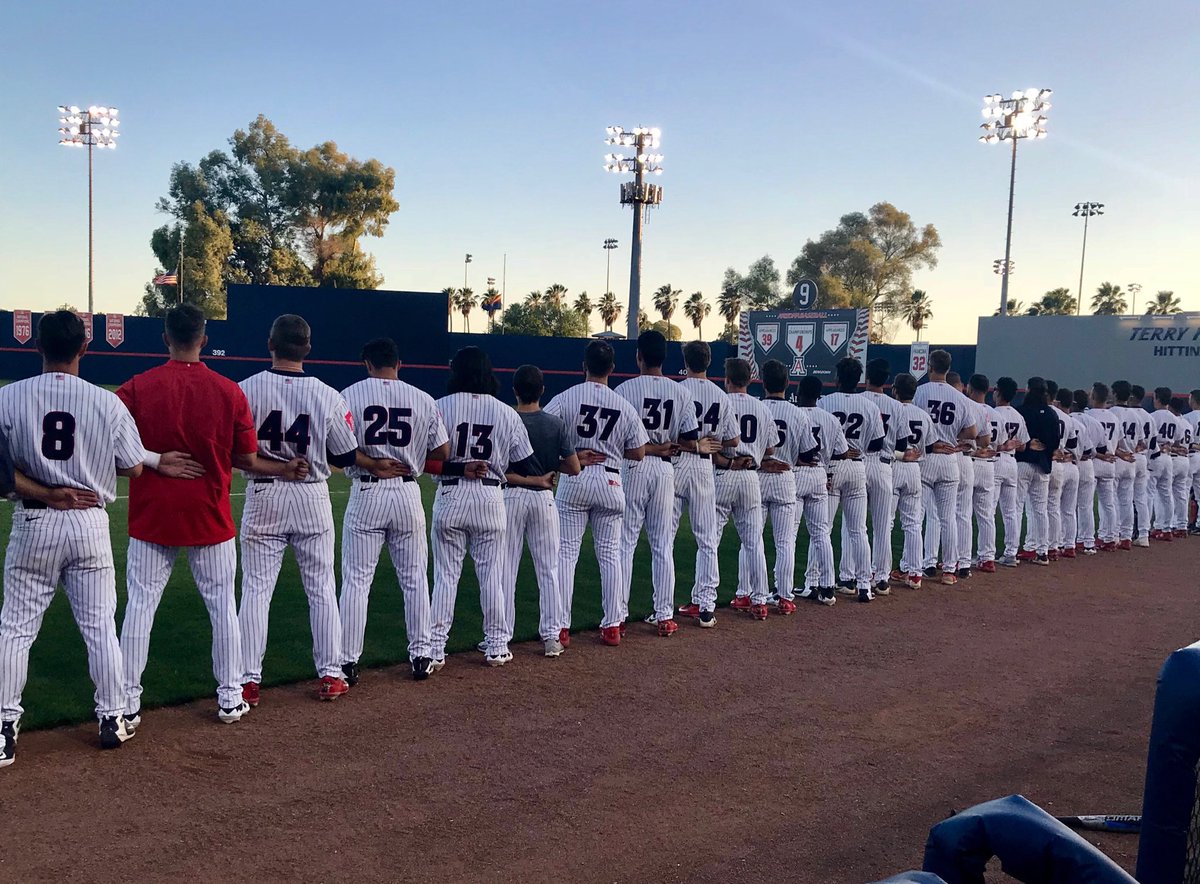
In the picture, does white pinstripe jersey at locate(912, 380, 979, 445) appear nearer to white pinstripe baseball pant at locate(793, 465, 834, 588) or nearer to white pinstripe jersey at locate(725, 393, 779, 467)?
white pinstripe baseball pant at locate(793, 465, 834, 588)

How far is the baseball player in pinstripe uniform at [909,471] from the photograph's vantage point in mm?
9953

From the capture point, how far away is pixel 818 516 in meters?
9.30

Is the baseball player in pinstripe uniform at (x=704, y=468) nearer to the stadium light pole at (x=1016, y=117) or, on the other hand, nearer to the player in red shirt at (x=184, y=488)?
the player in red shirt at (x=184, y=488)

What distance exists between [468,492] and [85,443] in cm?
250

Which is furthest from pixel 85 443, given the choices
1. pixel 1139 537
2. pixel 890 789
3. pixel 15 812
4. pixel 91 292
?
pixel 91 292

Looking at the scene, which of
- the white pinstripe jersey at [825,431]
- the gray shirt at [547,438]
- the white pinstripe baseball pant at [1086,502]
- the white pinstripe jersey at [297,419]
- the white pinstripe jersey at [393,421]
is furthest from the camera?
the white pinstripe baseball pant at [1086,502]

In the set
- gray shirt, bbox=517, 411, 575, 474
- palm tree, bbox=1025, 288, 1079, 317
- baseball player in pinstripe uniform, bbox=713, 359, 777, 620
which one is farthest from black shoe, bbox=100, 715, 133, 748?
palm tree, bbox=1025, 288, 1079, 317

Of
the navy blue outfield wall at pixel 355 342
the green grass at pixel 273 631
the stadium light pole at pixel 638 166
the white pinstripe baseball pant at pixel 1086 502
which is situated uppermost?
the stadium light pole at pixel 638 166

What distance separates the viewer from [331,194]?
5375 cm

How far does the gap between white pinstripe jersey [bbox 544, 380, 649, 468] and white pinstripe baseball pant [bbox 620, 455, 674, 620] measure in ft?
1.68

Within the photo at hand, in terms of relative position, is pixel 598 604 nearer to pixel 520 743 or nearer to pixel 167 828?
pixel 520 743

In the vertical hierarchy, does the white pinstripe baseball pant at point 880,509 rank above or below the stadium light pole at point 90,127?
below

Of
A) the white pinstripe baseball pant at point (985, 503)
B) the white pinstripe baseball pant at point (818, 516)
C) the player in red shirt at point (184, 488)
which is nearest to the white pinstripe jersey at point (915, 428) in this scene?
the white pinstripe baseball pant at point (818, 516)

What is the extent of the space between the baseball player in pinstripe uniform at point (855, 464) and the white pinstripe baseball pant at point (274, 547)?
5331 millimetres
